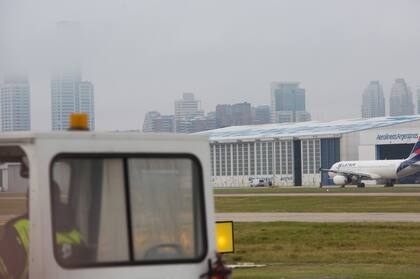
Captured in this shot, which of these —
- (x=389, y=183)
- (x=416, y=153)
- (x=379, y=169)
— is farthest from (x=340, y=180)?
(x=416, y=153)

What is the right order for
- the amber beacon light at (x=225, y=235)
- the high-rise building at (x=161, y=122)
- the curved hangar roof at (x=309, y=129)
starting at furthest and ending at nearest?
the curved hangar roof at (x=309, y=129)
the high-rise building at (x=161, y=122)
the amber beacon light at (x=225, y=235)

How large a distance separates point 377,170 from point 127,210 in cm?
11650

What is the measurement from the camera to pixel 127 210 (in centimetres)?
709

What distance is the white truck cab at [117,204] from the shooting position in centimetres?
678

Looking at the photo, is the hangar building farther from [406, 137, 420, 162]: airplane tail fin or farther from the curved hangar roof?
[406, 137, 420, 162]: airplane tail fin

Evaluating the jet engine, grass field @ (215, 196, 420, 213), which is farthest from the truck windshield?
the jet engine

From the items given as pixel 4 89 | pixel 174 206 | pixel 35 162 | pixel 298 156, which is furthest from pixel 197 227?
pixel 298 156

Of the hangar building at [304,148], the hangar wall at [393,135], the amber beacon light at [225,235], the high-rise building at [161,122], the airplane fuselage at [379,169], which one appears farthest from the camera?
the hangar building at [304,148]

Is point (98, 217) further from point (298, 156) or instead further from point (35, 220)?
point (298, 156)

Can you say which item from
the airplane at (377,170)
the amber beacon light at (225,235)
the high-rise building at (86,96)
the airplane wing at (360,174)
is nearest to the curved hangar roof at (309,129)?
the airplane at (377,170)

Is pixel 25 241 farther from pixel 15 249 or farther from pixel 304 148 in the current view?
pixel 304 148

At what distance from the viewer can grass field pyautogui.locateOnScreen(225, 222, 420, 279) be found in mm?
22734

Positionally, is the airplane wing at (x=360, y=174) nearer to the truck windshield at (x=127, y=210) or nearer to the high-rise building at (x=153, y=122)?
the high-rise building at (x=153, y=122)

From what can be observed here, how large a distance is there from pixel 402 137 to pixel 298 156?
57.5 feet
